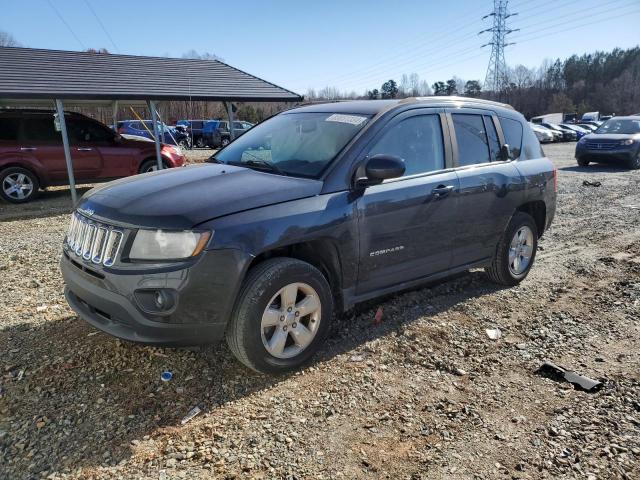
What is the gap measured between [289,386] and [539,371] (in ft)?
5.81

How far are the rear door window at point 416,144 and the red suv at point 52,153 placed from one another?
8.82 meters

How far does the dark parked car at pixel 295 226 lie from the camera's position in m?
2.78

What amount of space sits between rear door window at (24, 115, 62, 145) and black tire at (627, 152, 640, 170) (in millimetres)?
16826

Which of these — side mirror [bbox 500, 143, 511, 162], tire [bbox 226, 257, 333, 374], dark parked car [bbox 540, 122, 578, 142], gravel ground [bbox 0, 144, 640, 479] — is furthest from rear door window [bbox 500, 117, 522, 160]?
dark parked car [bbox 540, 122, 578, 142]

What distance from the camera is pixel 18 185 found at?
9.97 m

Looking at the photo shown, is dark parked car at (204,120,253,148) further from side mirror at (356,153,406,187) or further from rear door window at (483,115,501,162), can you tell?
side mirror at (356,153,406,187)

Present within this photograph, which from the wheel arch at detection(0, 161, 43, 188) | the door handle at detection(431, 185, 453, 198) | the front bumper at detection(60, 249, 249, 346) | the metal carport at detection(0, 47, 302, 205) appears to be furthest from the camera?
the wheel arch at detection(0, 161, 43, 188)

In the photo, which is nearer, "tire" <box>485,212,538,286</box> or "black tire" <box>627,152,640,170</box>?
"tire" <box>485,212,538,286</box>

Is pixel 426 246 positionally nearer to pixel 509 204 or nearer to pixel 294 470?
pixel 509 204

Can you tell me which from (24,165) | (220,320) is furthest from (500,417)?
(24,165)

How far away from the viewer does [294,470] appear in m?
2.38

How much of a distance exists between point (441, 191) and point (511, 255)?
4.75ft

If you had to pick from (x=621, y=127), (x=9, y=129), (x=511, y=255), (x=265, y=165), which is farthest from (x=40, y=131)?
(x=621, y=127)

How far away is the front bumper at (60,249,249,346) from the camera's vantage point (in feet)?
8.97
